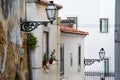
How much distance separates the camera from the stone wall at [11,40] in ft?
44.2

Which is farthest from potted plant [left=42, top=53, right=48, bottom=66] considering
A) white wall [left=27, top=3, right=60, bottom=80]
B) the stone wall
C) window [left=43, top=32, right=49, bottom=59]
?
the stone wall

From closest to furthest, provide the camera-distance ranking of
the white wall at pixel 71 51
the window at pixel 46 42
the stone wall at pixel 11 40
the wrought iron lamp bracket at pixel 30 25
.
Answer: the stone wall at pixel 11 40
the wrought iron lamp bracket at pixel 30 25
the window at pixel 46 42
the white wall at pixel 71 51

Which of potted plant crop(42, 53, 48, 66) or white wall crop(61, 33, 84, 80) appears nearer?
potted plant crop(42, 53, 48, 66)

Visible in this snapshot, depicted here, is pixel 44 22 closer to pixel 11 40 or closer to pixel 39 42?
pixel 11 40

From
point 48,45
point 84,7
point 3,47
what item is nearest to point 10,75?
point 3,47

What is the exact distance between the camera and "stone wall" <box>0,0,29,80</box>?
1346 cm

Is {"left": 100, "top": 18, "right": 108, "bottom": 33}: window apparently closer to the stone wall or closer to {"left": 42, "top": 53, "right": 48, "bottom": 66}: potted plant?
{"left": 42, "top": 53, "right": 48, "bottom": 66}: potted plant

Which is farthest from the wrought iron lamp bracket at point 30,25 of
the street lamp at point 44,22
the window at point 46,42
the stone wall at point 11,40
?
the window at point 46,42

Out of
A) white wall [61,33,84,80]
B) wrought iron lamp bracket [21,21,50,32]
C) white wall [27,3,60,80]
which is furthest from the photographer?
white wall [61,33,84,80]

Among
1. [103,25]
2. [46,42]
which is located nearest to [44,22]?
[46,42]

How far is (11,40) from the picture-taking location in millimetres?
14320

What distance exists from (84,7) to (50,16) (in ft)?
85.6

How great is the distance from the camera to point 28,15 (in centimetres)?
1658

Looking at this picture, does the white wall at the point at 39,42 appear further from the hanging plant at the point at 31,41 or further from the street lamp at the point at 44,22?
the street lamp at the point at 44,22
